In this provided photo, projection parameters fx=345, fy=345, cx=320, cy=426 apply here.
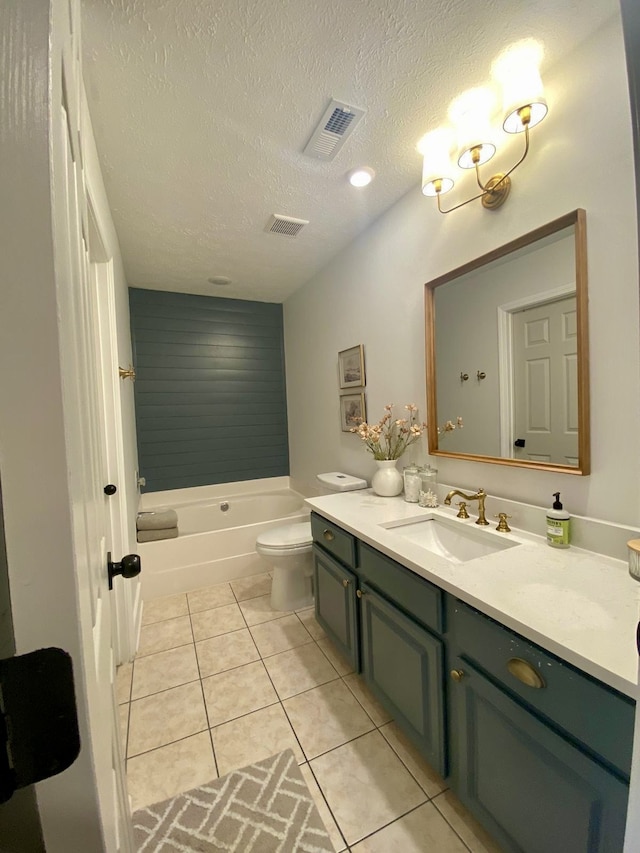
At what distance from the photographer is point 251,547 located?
279 centimetres

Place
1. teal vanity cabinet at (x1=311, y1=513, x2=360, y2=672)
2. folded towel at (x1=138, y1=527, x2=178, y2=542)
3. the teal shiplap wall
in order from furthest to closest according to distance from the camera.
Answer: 1. the teal shiplap wall
2. folded towel at (x1=138, y1=527, x2=178, y2=542)
3. teal vanity cabinet at (x1=311, y1=513, x2=360, y2=672)

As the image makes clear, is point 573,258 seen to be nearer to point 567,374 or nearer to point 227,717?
point 567,374

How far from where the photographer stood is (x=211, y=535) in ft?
8.68

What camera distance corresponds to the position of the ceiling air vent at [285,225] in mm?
2051

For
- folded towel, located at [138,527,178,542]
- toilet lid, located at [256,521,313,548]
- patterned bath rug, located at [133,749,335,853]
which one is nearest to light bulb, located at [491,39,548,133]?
toilet lid, located at [256,521,313,548]

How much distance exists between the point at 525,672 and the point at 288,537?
159 cm

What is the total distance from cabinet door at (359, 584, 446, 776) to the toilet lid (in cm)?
76

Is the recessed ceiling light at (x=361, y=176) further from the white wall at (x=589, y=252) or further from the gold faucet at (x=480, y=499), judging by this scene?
the gold faucet at (x=480, y=499)

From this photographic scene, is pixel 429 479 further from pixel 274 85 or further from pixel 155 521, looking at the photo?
pixel 155 521

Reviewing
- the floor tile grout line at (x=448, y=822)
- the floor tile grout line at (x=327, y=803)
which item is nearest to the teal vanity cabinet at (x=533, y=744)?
the floor tile grout line at (x=448, y=822)

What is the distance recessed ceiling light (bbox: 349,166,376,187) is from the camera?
1.66 m

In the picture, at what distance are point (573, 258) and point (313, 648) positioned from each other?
2.14 m

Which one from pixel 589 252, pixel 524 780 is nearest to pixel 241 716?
pixel 524 780

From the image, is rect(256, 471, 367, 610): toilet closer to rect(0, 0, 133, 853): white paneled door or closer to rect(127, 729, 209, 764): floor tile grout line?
rect(127, 729, 209, 764): floor tile grout line
